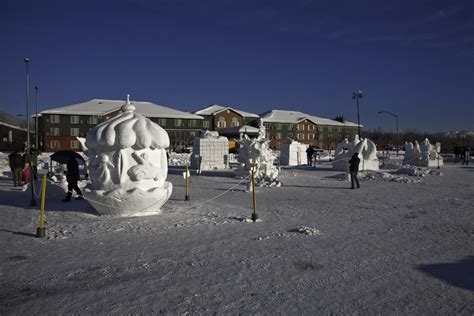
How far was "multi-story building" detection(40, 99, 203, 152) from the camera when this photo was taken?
5519cm

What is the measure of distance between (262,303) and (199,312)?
0.75m

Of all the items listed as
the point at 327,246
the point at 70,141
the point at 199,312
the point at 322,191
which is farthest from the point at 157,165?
the point at 70,141

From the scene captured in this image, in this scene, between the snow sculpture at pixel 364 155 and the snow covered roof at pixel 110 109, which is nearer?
the snow sculpture at pixel 364 155

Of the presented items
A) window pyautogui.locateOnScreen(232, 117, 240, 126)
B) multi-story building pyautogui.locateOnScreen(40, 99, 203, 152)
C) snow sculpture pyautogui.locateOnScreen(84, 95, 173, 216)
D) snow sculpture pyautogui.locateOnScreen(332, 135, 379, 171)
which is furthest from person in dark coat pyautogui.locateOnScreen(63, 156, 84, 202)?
window pyautogui.locateOnScreen(232, 117, 240, 126)

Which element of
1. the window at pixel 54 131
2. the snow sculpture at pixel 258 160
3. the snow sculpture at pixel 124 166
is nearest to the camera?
the snow sculpture at pixel 124 166

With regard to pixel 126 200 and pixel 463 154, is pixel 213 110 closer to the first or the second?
pixel 463 154

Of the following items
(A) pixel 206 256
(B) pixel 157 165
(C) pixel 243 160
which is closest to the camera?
(A) pixel 206 256

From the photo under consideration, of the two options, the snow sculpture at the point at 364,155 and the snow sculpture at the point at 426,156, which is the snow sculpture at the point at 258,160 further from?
the snow sculpture at the point at 426,156

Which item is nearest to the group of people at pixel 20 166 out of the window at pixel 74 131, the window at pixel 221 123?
the window at pixel 74 131

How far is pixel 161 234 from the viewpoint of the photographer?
737 centimetres

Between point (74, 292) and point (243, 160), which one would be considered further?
point (243, 160)

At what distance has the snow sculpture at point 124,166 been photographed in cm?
845

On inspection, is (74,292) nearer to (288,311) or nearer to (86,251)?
(86,251)

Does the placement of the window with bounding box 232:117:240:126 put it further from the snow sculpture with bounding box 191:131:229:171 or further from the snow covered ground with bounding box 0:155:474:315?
the snow covered ground with bounding box 0:155:474:315
